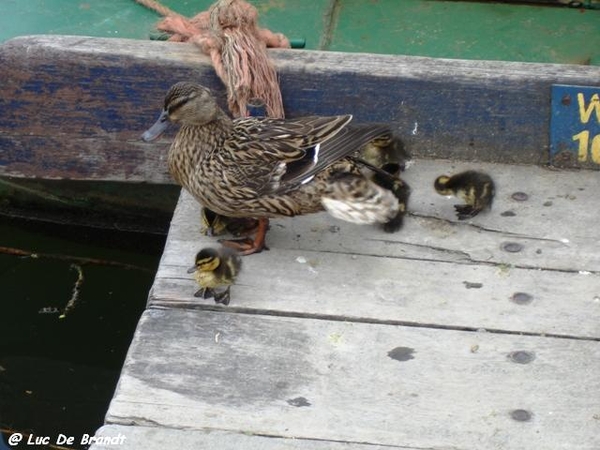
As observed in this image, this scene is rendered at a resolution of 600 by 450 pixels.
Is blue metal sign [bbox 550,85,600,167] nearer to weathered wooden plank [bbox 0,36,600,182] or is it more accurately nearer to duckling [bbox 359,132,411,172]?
weathered wooden plank [bbox 0,36,600,182]

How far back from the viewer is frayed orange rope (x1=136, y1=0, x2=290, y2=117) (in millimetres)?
A: 3949

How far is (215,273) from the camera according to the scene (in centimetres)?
342

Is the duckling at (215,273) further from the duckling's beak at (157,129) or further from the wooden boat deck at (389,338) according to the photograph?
the duckling's beak at (157,129)

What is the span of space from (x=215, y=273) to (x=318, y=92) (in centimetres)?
94

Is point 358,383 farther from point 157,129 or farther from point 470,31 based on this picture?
point 470,31

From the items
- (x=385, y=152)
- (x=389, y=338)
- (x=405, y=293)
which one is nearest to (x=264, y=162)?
(x=385, y=152)

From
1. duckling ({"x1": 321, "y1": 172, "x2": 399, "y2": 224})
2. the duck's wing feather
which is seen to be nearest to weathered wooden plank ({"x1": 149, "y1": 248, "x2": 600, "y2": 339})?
duckling ({"x1": 321, "y1": 172, "x2": 399, "y2": 224})

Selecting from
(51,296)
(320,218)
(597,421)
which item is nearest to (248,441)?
(597,421)

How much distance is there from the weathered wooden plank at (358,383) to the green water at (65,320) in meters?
1.42

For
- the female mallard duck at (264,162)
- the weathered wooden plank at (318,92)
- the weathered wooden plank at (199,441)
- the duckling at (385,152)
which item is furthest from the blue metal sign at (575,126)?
the weathered wooden plank at (199,441)

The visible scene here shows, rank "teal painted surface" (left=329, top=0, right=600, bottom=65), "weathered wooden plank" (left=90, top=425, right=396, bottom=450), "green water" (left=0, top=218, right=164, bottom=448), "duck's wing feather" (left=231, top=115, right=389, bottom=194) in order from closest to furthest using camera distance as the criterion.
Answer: "weathered wooden plank" (left=90, top=425, right=396, bottom=450) < "duck's wing feather" (left=231, top=115, right=389, bottom=194) < "green water" (left=0, top=218, right=164, bottom=448) < "teal painted surface" (left=329, top=0, right=600, bottom=65)

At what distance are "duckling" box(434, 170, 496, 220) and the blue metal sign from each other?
0.34 meters

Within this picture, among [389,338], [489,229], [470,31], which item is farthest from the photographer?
[470,31]

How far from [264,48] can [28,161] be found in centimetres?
100
